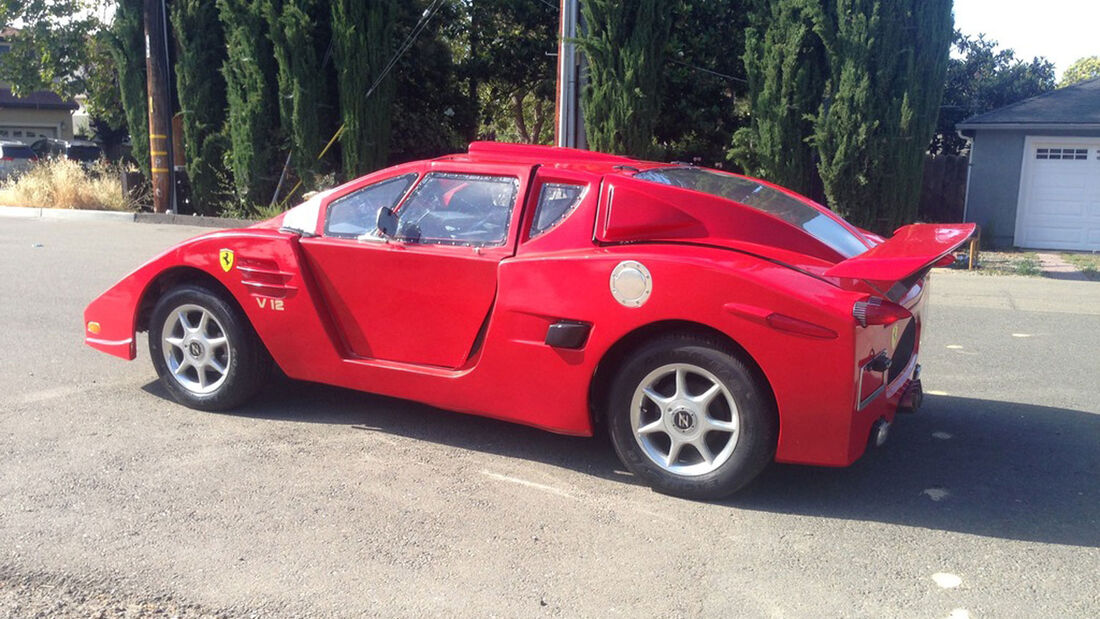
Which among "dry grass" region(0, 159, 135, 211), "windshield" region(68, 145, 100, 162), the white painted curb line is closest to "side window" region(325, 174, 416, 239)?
the white painted curb line

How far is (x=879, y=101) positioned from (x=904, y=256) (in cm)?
1202

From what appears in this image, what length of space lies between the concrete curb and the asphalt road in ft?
45.9

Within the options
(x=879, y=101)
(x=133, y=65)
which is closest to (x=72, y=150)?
(x=133, y=65)

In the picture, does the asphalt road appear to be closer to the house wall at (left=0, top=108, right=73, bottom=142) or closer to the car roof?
the car roof

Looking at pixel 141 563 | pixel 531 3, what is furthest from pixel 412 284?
pixel 531 3

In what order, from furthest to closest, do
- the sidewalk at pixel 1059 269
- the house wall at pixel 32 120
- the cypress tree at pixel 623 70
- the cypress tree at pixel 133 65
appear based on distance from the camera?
the house wall at pixel 32 120 < the cypress tree at pixel 133 65 < the cypress tree at pixel 623 70 < the sidewalk at pixel 1059 269

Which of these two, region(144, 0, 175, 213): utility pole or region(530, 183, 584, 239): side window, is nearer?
region(530, 183, 584, 239): side window

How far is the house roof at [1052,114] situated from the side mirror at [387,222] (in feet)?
54.9

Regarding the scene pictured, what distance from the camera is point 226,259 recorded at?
527 cm

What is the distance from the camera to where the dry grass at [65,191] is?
69.0 ft

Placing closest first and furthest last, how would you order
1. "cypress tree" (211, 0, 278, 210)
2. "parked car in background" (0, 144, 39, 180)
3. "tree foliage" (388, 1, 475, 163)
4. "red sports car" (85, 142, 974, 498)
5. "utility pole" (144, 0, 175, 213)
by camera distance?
1. "red sports car" (85, 142, 974, 498)
2. "cypress tree" (211, 0, 278, 210)
3. "utility pole" (144, 0, 175, 213)
4. "tree foliage" (388, 1, 475, 163)
5. "parked car in background" (0, 144, 39, 180)

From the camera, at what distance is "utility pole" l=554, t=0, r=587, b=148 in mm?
15070

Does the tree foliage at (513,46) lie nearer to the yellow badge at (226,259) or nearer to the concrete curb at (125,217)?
the concrete curb at (125,217)

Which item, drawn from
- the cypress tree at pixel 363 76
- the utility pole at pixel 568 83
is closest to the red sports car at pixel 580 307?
the utility pole at pixel 568 83
